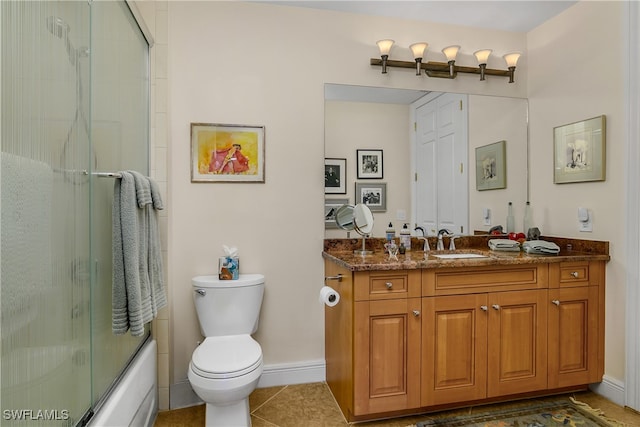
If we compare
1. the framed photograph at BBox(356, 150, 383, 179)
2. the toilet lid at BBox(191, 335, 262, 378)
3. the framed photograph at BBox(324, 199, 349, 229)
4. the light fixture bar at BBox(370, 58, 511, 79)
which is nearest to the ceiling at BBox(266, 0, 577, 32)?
the light fixture bar at BBox(370, 58, 511, 79)

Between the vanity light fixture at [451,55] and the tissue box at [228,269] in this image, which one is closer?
the tissue box at [228,269]

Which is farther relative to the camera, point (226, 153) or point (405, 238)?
point (405, 238)

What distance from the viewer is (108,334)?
1.48m

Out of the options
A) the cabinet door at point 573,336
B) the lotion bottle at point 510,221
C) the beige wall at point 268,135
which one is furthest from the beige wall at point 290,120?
the lotion bottle at point 510,221

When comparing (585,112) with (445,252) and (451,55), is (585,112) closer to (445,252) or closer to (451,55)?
(451,55)

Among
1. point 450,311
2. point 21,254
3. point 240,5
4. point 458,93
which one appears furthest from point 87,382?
point 458,93

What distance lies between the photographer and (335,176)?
2.50m

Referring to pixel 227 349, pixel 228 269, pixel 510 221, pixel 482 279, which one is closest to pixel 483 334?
pixel 482 279

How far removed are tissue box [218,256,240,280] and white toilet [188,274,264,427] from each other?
4cm

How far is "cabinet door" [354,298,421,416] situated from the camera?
1.92m

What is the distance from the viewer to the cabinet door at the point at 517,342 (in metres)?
2.09

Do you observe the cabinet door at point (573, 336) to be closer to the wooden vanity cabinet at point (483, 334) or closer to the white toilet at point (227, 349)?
the wooden vanity cabinet at point (483, 334)

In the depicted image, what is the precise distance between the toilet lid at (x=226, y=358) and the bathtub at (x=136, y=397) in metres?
0.25

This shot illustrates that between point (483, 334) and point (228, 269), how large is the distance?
4.98 ft
